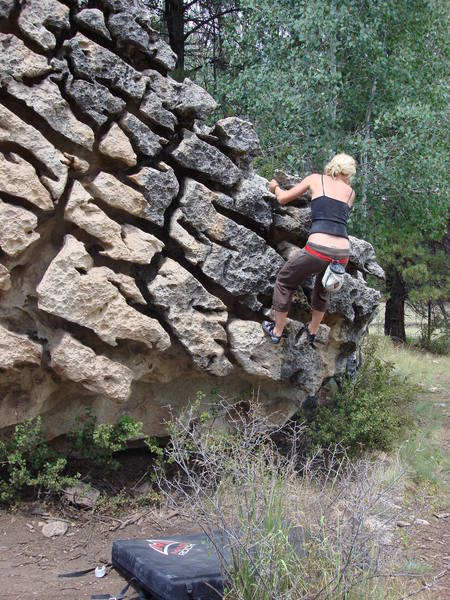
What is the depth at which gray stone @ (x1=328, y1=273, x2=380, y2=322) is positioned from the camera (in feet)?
20.0

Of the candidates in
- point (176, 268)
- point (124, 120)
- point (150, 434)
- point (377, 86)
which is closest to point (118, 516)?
point (150, 434)

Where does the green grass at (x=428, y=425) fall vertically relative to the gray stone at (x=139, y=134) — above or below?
below

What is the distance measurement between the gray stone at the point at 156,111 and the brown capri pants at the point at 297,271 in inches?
58.1

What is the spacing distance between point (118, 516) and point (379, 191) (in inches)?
241

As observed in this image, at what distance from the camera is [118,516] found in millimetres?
5305

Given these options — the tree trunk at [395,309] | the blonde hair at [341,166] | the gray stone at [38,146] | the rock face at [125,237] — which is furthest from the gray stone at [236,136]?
the tree trunk at [395,309]

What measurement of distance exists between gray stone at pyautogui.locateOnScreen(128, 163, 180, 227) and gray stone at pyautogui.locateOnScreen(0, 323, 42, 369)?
134 centimetres

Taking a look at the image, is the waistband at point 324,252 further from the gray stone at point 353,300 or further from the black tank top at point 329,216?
the gray stone at point 353,300

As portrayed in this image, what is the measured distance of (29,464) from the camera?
5324 millimetres

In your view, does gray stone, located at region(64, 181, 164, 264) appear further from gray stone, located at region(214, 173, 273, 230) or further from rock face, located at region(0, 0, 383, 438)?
gray stone, located at region(214, 173, 273, 230)

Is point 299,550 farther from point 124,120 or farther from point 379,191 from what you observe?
point 379,191

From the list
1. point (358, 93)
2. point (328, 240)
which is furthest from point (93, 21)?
point (358, 93)

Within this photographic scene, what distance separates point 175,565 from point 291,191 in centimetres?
316

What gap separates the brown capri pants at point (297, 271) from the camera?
5.44 m
